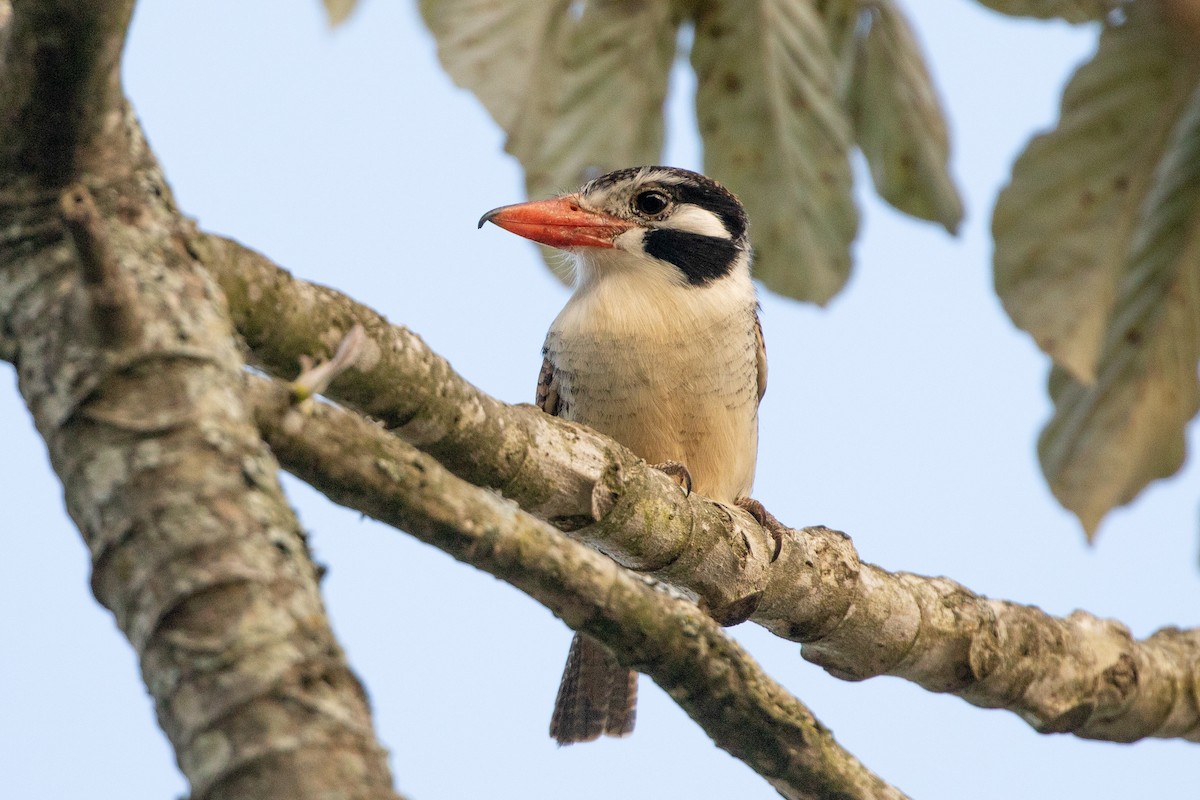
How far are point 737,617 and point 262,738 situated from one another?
1.89m

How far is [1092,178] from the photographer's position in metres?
2.85

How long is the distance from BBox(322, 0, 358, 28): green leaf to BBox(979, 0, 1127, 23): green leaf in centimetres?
132

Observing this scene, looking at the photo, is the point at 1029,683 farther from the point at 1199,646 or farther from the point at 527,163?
the point at 527,163

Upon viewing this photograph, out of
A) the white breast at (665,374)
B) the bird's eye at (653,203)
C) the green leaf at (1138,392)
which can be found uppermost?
the bird's eye at (653,203)

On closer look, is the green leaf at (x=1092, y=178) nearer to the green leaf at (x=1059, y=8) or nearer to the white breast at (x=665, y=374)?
the green leaf at (x=1059, y=8)

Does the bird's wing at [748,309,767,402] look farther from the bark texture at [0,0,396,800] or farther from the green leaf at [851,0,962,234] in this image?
the bark texture at [0,0,396,800]

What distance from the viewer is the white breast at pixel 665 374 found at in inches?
149

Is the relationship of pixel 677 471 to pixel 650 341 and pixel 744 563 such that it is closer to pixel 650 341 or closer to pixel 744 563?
pixel 650 341

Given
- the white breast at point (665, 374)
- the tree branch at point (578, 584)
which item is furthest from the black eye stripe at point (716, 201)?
the tree branch at point (578, 584)

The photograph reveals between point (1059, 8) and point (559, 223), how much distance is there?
1725mm

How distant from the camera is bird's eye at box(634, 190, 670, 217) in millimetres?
4379

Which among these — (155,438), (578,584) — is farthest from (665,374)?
(155,438)

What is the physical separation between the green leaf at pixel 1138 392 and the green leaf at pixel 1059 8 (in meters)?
0.45

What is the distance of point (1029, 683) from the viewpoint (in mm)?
3512
